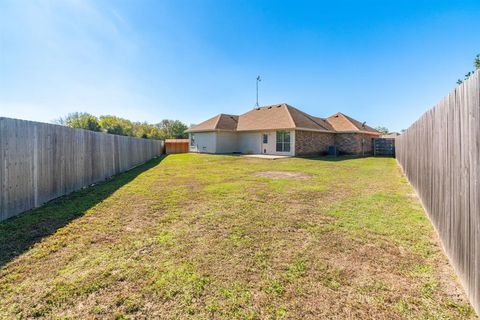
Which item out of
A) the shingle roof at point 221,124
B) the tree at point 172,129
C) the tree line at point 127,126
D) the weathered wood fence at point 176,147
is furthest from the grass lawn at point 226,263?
the tree at point 172,129

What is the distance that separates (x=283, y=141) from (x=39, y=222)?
17.5 meters

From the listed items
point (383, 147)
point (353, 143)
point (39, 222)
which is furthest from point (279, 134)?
point (39, 222)

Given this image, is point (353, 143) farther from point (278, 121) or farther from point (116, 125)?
point (116, 125)

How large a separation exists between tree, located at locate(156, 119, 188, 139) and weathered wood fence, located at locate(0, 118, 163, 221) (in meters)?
43.7

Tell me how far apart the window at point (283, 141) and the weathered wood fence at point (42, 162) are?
1398 centimetres

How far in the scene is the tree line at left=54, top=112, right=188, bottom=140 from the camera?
150ft

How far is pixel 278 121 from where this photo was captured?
66.8 feet

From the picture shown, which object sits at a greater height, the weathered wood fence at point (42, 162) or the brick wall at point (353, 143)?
the brick wall at point (353, 143)

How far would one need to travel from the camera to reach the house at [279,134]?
19.7 meters

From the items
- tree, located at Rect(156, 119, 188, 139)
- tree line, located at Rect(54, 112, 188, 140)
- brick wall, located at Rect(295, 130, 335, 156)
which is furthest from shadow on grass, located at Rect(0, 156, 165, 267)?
tree, located at Rect(156, 119, 188, 139)

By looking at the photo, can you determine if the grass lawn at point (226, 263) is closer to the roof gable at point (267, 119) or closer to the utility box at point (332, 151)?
the roof gable at point (267, 119)

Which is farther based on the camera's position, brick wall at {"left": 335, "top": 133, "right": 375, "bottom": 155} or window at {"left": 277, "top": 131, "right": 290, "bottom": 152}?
brick wall at {"left": 335, "top": 133, "right": 375, "bottom": 155}

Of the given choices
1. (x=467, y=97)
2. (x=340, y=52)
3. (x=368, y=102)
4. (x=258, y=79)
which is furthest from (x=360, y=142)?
(x=467, y=97)

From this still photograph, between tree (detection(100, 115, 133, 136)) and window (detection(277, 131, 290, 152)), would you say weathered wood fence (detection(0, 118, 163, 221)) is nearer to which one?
window (detection(277, 131, 290, 152))
